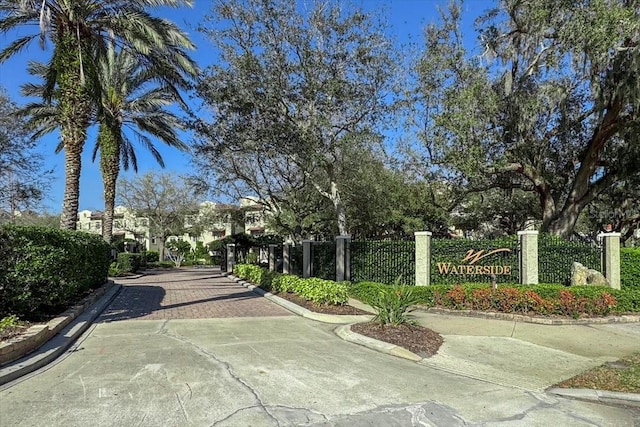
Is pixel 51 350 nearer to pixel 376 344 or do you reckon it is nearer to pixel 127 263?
pixel 376 344

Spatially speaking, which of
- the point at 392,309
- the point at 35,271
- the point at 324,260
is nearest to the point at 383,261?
the point at 324,260

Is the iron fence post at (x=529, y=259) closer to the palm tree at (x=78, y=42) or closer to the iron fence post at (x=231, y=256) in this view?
the palm tree at (x=78, y=42)

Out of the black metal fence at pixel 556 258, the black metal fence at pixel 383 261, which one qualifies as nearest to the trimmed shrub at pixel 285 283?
the black metal fence at pixel 383 261

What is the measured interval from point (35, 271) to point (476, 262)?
40.6 feet

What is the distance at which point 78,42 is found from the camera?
1234 centimetres

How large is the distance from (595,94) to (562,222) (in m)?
5.65

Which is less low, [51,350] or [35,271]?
[35,271]

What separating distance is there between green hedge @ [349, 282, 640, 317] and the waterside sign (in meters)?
2.81

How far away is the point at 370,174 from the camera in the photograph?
78.9 ft

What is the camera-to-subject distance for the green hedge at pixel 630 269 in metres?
16.4

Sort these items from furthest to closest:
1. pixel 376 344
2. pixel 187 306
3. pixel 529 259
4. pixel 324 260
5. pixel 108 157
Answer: pixel 108 157 < pixel 324 260 < pixel 529 259 < pixel 187 306 < pixel 376 344

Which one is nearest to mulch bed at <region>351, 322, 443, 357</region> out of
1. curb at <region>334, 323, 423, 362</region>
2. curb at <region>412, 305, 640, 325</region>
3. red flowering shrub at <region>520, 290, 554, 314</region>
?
curb at <region>334, 323, 423, 362</region>

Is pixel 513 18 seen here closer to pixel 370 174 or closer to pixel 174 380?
pixel 370 174

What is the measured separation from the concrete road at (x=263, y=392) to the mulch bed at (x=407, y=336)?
0.54m
